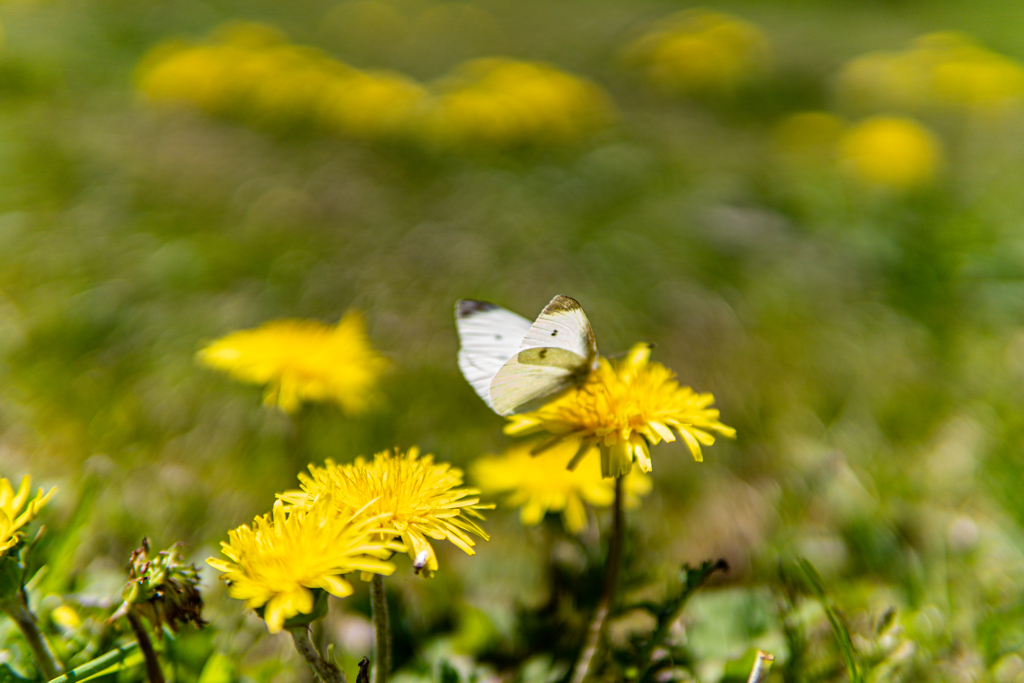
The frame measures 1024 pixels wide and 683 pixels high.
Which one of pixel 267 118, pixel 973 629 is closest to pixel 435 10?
pixel 267 118

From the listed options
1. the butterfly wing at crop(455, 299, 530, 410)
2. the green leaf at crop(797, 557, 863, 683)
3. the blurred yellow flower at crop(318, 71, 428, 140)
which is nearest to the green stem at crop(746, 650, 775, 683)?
the green leaf at crop(797, 557, 863, 683)

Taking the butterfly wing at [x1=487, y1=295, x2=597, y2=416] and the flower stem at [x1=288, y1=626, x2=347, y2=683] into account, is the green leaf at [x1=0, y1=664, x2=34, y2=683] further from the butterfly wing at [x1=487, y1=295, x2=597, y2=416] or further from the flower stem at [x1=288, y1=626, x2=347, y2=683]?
the butterfly wing at [x1=487, y1=295, x2=597, y2=416]

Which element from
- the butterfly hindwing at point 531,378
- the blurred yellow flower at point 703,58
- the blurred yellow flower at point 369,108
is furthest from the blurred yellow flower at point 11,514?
the blurred yellow flower at point 703,58

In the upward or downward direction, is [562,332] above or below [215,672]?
above

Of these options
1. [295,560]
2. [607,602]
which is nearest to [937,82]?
[607,602]

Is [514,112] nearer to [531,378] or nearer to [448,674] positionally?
[531,378]

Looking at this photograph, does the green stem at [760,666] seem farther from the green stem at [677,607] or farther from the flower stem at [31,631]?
the flower stem at [31,631]
